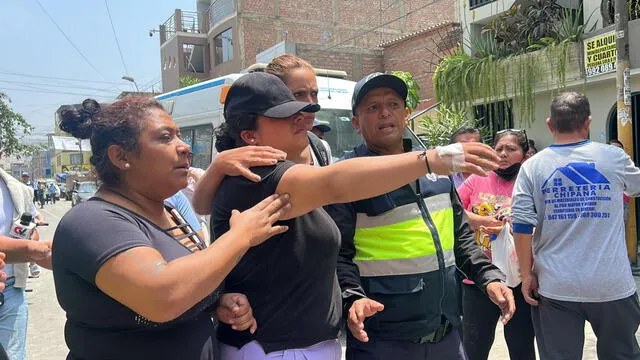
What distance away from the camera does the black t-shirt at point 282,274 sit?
1622 mm

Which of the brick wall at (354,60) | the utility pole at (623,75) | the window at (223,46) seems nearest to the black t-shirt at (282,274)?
the utility pole at (623,75)

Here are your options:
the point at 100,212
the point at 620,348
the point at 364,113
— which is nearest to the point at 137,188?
the point at 100,212

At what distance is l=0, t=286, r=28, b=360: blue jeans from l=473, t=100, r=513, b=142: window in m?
9.41

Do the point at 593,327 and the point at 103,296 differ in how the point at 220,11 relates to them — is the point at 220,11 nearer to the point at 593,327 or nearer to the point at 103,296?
the point at 593,327

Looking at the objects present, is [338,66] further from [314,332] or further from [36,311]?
[314,332]

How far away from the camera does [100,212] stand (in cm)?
146

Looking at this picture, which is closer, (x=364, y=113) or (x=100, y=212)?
(x=100, y=212)

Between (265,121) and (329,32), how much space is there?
24444mm

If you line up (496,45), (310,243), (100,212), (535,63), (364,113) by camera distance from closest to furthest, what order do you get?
(100,212)
(310,243)
(364,113)
(535,63)
(496,45)

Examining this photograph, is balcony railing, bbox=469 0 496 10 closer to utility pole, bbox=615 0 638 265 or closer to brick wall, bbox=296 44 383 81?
utility pole, bbox=615 0 638 265

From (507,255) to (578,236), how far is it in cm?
55

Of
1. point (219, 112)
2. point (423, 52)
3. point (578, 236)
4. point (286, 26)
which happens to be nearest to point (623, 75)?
point (578, 236)

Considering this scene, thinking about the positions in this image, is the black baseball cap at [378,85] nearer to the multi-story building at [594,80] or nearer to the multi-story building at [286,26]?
the multi-story building at [594,80]

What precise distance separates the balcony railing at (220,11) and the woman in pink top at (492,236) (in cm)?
2206
